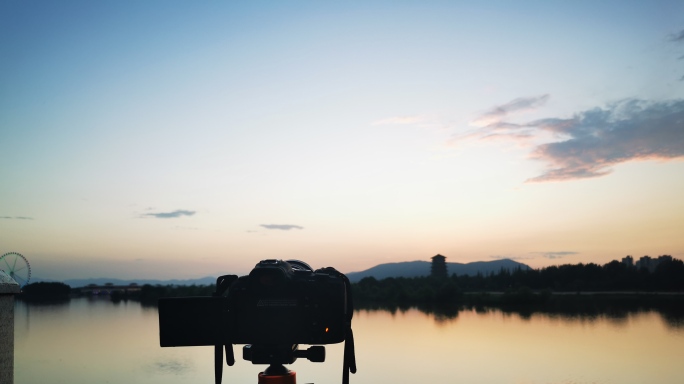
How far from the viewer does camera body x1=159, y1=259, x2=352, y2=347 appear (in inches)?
60.6

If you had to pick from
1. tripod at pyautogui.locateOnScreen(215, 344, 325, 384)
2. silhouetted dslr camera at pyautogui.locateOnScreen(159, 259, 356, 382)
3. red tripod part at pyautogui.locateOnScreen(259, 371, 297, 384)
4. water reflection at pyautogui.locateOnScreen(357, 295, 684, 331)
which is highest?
silhouetted dslr camera at pyautogui.locateOnScreen(159, 259, 356, 382)

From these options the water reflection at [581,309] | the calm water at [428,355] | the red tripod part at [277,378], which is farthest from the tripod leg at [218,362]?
the water reflection at [581,309]

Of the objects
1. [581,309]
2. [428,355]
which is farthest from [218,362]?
[581,309]

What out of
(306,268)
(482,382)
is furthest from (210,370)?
(306,268)

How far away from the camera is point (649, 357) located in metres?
22.8

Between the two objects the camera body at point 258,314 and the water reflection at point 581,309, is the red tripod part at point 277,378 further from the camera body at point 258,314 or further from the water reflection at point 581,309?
the water reflection at point 581,309

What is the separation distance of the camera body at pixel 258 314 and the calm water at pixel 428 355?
1590 centimetres

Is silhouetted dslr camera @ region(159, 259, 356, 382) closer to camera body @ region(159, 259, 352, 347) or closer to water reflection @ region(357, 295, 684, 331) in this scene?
camera body @ region(159, 259, 352, 347)

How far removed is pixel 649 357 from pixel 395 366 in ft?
33.7

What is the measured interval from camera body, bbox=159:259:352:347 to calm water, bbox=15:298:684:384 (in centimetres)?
1590

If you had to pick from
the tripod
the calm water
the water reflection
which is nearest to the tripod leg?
the tripod

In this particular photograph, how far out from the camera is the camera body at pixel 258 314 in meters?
1.54

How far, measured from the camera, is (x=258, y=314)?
5.05 ft

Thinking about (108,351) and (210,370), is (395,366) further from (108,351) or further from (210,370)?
(108,351)
